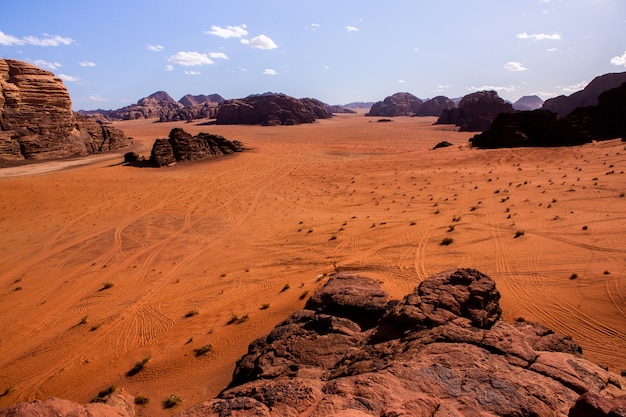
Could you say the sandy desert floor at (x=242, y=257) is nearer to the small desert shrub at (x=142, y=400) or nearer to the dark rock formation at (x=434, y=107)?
the small desert shrub at (x=142, y=400)

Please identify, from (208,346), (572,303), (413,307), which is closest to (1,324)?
(208,346)

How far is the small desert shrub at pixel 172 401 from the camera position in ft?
22.2

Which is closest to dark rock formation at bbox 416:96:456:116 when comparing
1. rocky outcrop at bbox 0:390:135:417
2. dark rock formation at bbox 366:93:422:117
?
dark rock formation at bbox 366:93:422:117

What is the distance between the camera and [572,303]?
28.6 ft

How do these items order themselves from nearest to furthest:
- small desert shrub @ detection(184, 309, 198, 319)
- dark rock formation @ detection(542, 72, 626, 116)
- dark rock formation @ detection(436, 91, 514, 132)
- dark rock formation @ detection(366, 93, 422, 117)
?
small desert shrub @ detection(184, 309, 198, 319) < dark rock formation @ detection(436, 91, 514, 132) < dark rock formation @ detection(542, 72, 626, 116) < dark rock formation @ detection(366, 93, 422, 117)

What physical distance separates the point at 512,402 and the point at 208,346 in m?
6.86

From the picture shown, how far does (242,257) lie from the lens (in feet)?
46.2

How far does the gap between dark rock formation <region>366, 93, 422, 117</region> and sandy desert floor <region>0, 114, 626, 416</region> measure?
12063 cm

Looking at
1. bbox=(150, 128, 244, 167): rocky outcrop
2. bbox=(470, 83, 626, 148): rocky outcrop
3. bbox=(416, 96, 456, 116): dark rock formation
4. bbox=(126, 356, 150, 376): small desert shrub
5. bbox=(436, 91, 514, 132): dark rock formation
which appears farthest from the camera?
bbox=(416, 96, 456, 116): dark rock formation

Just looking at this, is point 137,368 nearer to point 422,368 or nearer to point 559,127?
point 422,368

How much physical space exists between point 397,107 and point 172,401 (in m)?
149

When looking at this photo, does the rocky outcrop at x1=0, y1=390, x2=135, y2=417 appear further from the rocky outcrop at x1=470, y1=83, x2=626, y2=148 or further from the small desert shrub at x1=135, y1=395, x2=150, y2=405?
the rocky outcrop at x1=470, y1=83, x2=626, y2=148

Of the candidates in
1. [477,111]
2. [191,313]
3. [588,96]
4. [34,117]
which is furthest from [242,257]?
[588,96]

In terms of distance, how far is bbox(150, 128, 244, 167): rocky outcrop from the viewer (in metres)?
34.3
